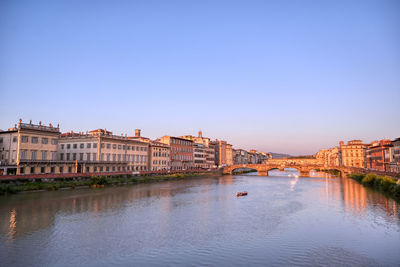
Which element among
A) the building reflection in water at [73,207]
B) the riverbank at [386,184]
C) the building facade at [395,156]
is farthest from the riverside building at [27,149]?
the building facade at [395,156]

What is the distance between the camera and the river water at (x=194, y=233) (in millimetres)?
18797

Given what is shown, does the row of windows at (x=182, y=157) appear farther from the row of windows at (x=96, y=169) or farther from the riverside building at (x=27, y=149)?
the riverside building at (x=27, y=149)

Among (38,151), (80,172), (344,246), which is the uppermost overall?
(38,151)

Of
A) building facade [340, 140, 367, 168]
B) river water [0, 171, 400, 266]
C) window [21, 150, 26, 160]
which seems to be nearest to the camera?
river water [0, 171, 400, 266]

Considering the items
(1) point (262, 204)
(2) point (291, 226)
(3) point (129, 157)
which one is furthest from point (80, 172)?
(2) point (291, 226)

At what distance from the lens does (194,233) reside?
987 inches

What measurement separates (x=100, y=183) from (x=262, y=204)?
33558 millimetres

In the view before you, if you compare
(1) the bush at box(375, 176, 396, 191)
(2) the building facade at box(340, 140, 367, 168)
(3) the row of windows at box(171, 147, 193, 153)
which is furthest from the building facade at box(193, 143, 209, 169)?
(1) the bush at box(375, 176, 396, 191)

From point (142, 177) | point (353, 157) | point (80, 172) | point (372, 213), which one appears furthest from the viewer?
point (353, 157)

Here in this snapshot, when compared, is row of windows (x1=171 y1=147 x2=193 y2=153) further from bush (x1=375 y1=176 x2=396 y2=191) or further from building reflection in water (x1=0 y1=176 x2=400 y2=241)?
bush (x1=375 y1=176 x2=396 y2=191)

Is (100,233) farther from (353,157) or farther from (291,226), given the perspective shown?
(353,157)

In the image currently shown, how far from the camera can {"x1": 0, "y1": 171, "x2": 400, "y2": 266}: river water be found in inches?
740

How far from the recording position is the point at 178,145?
10762cm

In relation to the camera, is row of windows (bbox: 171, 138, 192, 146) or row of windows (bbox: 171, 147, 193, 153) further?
row of windows (bbox: 171, 138, 192, 146)
